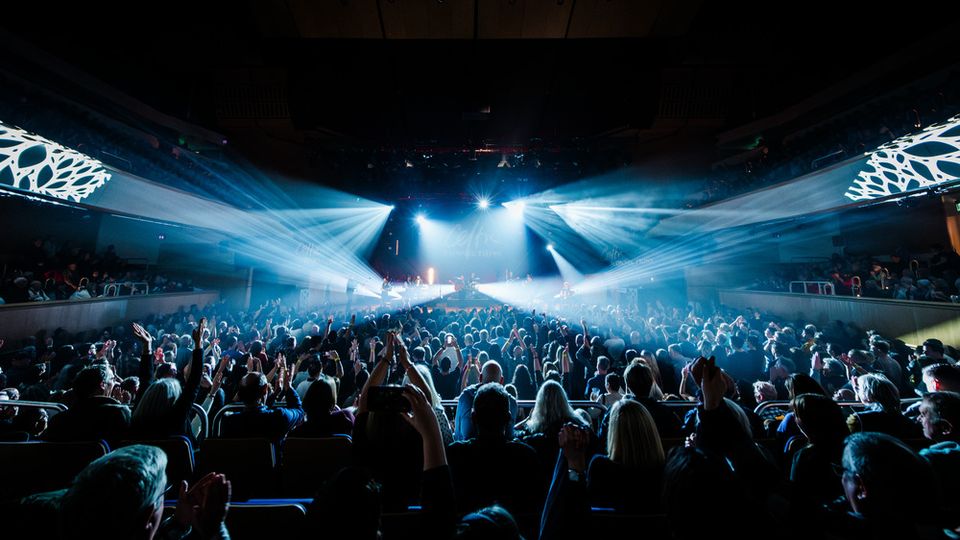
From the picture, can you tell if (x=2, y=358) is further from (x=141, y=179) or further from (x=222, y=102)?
(x=222, y=102)

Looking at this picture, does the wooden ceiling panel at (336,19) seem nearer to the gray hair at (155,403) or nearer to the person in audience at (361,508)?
the gray hair at (155,403)

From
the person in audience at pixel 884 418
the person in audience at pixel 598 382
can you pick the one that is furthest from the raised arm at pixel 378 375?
the person in audience at pixel 884 418

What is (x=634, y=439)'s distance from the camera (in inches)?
66.5

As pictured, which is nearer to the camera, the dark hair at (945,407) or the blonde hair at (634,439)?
the blonde hair at (634,439)

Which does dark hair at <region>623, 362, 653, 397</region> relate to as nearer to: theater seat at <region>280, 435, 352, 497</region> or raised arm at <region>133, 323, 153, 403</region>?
theater seat at <region>280, 435, 352, 497</region>

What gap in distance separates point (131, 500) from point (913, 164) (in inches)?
512

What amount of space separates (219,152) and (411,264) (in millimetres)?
12365

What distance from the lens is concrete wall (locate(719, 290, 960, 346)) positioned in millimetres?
6617

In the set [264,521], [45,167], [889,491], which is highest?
[45,167]

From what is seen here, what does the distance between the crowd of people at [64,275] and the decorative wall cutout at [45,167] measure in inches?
86.8

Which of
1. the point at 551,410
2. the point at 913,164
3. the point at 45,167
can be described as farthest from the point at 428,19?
the point at 913,164

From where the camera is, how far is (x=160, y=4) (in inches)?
258

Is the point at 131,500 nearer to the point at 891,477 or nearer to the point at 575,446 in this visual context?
the point at 575,446

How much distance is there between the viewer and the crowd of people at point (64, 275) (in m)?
7.69
